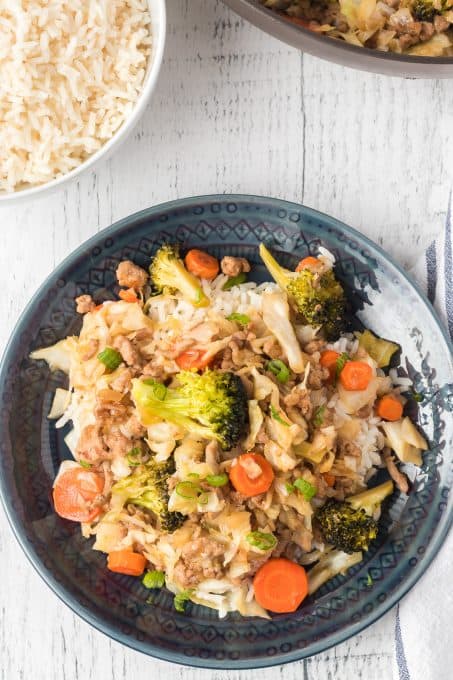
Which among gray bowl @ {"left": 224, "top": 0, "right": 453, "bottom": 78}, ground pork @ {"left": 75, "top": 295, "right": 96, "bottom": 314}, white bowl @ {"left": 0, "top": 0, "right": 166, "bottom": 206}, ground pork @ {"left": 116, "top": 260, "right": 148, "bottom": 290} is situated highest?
gray bowl @ {"left": 224, "top": 0, "right": 453, "bottom": 78}

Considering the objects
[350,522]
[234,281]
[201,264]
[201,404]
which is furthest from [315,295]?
[350,522]

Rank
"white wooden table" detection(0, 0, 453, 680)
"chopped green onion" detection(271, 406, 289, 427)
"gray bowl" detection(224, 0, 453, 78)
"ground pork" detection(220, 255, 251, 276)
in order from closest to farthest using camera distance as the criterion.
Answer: "gray bowl" detection(224, 0, 453, 78)
"chopped green onion" detection(271, 406, 289, 427)
"ground pork" detection(220, 255, 251, 276)
"white wooden table" detection(0, 0, 453, 680)

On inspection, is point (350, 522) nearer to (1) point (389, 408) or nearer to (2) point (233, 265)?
(1) point (389, 408)

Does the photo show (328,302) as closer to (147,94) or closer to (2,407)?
(147,94)

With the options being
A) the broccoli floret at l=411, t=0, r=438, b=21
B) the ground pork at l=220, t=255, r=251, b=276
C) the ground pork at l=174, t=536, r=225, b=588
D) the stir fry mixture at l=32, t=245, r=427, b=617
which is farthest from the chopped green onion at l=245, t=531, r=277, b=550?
the broccoli floret at l=411, t=0, r=438, b=21

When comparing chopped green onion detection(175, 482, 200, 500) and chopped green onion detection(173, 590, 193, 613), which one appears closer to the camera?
chopped green onion detection(175, 482, 200, 500)

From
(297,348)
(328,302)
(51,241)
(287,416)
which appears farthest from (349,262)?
(51,241)

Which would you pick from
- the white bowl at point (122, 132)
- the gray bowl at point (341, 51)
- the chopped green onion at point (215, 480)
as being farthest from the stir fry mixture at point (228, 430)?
the gray bowl at point (341, 51)

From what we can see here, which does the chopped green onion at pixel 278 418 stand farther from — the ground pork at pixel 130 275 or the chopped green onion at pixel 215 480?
the ground pork at pixel 130 275

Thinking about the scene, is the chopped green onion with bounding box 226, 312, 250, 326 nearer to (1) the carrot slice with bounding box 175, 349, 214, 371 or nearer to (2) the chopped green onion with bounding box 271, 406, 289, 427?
(1) the carrot slice with bounding box 175, 349, 214, 371
